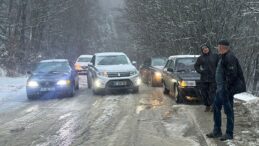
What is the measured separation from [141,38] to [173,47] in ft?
33.7

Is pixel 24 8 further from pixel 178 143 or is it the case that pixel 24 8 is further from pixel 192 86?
pixel 178 143

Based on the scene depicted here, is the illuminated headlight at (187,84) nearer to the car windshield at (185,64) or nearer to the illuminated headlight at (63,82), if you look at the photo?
the car windshield at (185,64)

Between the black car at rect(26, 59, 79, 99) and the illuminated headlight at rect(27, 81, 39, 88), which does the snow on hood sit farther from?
the illuminated headlight at rect(27, 81, 39, 88)

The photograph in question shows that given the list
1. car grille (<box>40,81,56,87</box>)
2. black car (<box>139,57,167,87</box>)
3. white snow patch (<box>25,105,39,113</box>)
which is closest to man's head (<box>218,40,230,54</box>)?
white snow patch (<box>25,105,39,113</box>)

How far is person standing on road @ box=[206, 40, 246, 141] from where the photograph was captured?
873 centimetres

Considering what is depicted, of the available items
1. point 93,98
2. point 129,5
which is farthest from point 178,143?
point 129,5

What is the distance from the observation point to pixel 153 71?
23.6 metres

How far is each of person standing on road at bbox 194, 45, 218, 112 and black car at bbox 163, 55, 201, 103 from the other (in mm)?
1548

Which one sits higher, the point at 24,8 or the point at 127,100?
the point at 24,8

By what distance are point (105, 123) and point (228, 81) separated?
11.8 feet

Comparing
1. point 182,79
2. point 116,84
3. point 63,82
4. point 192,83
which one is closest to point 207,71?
point 192,83

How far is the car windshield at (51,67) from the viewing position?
19.7 metres

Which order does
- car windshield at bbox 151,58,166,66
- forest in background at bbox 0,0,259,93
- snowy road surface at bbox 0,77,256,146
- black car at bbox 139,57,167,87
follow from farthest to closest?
car windshield at bbox 151,58,166,66 < forest in background at bbox 0,0,259,93 < black car at bbox 139,57,167,87 < snowy road surface at bbox 0,77,256,146

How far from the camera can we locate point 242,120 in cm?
1127
